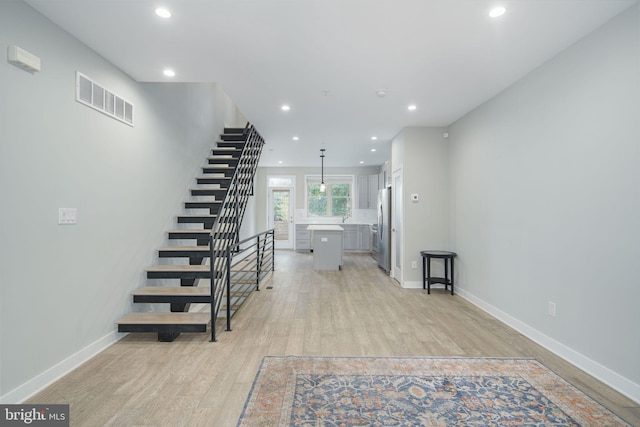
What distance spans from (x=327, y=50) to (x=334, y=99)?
118 cm

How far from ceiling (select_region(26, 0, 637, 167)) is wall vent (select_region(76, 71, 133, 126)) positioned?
0.32 m

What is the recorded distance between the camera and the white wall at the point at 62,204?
193 cm

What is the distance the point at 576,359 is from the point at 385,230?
4.05 metres

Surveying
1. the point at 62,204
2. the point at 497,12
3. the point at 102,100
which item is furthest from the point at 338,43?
the point at 62,204

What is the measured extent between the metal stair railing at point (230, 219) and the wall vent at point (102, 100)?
4.26 feet

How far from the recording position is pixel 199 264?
3.84 meters

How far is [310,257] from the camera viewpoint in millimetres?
8297

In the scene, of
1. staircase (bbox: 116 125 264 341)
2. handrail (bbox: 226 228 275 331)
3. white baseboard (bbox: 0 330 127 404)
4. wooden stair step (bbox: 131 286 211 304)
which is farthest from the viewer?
handrail (bbox: 226 228 275 331)

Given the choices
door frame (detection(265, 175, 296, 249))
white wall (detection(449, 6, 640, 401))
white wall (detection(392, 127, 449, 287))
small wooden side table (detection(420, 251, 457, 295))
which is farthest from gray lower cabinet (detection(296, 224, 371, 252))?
white wall (detection(449, 6, 640, 401))

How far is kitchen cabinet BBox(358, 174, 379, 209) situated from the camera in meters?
9.30

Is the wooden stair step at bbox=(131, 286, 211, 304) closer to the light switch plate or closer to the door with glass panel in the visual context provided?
the light switch plate

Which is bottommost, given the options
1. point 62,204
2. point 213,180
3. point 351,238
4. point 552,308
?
point 552,308

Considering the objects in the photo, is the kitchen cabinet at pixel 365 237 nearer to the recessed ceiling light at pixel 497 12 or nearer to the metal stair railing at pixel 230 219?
the metal stair railing at pixel 230 219

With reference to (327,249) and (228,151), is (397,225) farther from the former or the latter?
(228,151)
